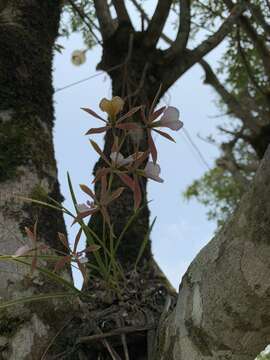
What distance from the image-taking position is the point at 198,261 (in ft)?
Result: 3.54

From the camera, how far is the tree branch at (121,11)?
291 centimetres

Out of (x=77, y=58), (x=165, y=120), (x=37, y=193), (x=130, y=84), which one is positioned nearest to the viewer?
(x=165, y=120)

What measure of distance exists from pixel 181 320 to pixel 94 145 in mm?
390

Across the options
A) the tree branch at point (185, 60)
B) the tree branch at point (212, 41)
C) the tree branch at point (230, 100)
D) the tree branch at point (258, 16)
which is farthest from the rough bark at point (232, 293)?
the tree branch at point (230, 100)

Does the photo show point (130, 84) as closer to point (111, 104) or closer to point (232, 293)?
point (111, 104)

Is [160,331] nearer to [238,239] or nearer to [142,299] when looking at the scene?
[142,299]

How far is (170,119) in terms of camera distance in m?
1.06

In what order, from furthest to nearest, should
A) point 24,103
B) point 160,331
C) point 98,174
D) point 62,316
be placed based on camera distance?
1. point 24,103
2. point 62,316
3. point 160,331
4. point 98,174

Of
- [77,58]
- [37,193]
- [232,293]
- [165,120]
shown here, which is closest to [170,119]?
[165,120]

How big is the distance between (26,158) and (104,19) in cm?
160

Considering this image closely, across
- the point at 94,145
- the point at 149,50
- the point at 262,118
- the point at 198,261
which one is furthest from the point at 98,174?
the point at 262,118

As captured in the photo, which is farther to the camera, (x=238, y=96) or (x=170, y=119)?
(x=238, y=96)

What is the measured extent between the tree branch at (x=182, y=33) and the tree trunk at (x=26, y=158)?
0.88 metres

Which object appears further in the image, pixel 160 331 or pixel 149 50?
pixel 149 50
